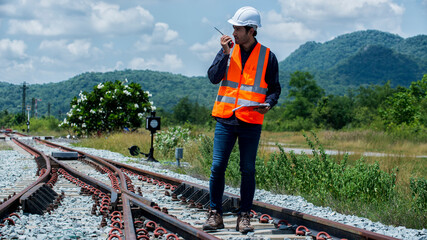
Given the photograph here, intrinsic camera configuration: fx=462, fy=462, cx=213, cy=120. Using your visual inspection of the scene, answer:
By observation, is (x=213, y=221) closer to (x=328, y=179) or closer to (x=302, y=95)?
(x=328, y=179)

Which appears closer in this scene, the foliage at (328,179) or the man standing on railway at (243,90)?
the man standing on railway at (243,90)

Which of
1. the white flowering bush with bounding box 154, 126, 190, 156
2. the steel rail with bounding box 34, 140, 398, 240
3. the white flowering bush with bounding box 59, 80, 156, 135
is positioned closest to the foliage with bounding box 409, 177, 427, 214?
the steel rail with bounding box 34, 140, 398, 240

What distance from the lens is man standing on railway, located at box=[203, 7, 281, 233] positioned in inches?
156

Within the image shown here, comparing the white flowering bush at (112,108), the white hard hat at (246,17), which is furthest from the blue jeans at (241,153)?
the white flowering bush at (112,108)

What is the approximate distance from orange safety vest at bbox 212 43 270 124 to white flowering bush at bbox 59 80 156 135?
24.1 m

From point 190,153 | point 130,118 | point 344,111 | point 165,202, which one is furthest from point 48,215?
point 344,111

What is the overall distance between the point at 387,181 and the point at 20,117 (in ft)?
331

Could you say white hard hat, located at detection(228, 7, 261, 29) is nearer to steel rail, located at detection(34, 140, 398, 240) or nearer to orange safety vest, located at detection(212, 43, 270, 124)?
orange safety vest, located at detection(212, 43, 270, 124)

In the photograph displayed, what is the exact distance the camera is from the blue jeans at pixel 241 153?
160 inches

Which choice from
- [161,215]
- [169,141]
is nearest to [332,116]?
[169,141]

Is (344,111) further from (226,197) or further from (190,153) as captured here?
(226,197)

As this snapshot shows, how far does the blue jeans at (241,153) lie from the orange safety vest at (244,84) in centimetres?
12

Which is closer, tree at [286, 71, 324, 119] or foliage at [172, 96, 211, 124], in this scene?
tree at [286, 71, 324, 119]

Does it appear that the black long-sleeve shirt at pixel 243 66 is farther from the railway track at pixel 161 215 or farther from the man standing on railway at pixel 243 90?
the railway track at pixel 161 215
